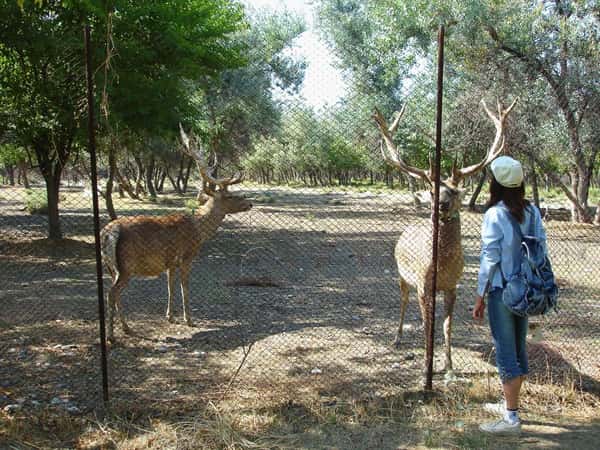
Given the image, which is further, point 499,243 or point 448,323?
point 448,323

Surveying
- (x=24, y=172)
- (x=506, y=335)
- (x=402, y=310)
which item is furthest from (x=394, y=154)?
(x=24, y=172)

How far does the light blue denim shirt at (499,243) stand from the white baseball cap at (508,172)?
0.54 ft

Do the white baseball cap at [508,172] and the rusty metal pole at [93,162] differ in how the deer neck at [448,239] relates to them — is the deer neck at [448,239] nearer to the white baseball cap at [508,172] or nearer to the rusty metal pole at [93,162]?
the white baseball cap at [508,172]

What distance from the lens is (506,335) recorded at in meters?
4.01

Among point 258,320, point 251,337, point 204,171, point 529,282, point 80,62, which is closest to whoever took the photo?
point 529,282

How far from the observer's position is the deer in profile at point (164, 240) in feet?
22.0

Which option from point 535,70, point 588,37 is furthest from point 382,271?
point 588,37

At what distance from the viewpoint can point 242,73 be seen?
53.9 ft

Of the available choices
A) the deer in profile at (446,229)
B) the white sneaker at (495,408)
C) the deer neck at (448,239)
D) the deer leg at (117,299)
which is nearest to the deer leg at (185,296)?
the deer leg at (117,299)

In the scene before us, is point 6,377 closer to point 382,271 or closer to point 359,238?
point 382,271

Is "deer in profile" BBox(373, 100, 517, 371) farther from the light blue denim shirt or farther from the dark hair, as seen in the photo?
the light blue denim shirt

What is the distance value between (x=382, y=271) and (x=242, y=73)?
27.1ft

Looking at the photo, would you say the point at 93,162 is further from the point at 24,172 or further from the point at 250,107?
the point at 24,172

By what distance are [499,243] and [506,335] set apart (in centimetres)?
68
